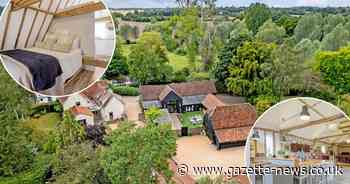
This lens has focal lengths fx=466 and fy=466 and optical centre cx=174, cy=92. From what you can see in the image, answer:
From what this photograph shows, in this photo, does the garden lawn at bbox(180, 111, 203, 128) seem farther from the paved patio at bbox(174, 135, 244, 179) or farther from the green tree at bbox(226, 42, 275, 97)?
the green tree at bbox(226, 42, 275, 97)

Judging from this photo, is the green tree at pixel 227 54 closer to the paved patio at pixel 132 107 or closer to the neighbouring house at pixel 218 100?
the neighbouring house at pixel 218 100

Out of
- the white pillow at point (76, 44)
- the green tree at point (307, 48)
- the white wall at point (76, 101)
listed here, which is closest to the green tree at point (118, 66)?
the white wall at point (76, 101)

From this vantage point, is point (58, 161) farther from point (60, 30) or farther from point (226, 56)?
point (226, 56)

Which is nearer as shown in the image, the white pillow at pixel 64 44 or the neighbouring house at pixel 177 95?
the white pillow at pixel 64 44

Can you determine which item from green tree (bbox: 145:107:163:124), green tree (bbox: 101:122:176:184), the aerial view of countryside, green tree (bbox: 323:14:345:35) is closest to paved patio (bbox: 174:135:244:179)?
the aerial view of countryside

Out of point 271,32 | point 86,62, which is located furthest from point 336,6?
point 86,62

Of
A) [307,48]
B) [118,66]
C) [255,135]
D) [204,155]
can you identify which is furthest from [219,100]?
[255,135]
